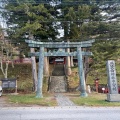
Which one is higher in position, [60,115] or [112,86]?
[112,86]

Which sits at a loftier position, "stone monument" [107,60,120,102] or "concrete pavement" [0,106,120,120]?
"stone monument" [107,60,120,102]

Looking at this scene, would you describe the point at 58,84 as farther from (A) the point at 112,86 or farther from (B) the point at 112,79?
(A) the point at 112,86

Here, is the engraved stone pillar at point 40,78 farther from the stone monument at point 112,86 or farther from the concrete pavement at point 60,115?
the concrete pavement at point 60,115

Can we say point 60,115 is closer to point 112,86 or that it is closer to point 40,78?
point 112,86

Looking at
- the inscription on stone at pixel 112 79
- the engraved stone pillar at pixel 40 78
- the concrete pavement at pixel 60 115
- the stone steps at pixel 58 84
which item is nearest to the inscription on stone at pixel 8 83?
the engraved stone pillar at pixel 40 78

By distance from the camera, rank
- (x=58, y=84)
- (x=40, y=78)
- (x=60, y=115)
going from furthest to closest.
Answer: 1. (x=58, y=84)
2. (x=40, y=78)
3. (x=60, y=115)

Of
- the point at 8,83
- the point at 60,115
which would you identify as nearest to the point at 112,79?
the point at 60,115

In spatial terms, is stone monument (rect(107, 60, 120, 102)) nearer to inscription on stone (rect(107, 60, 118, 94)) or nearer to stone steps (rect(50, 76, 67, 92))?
inscription on stone (rect(107, 60, 118, 94))

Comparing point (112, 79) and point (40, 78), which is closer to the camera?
point (112, 79)

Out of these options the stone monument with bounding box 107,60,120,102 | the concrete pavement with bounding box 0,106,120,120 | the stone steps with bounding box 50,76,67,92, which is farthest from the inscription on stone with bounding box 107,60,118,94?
the stone steps with bounding box 50,76,67,92

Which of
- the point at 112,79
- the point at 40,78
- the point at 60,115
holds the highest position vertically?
the point at 40,78

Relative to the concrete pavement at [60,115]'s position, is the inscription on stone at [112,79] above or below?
above

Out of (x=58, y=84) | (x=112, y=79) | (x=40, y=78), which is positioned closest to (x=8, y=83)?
(x=40, y=78)

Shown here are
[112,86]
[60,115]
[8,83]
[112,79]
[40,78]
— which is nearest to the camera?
[60,115]
